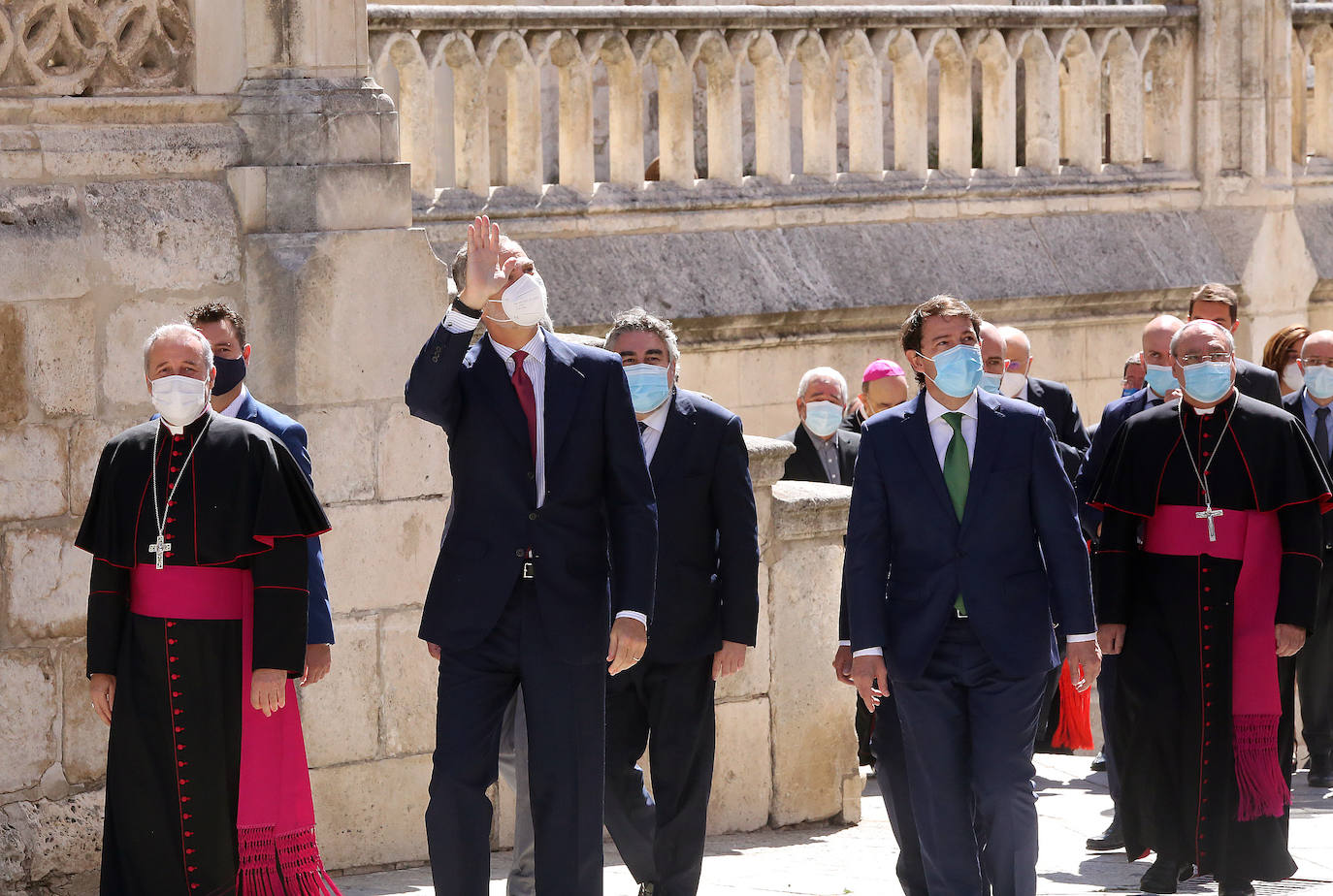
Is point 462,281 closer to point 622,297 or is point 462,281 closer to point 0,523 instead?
point 0,523

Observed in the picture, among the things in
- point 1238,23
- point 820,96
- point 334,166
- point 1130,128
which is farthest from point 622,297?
point 1238,23

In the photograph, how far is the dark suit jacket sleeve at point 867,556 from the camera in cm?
609

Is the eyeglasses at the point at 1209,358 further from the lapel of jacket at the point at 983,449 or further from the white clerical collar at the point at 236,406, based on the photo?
the white clerical collar at the point at 236,406

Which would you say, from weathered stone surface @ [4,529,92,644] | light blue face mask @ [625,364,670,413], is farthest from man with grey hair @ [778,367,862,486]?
weathered stone surface @ [4,529,92,644]

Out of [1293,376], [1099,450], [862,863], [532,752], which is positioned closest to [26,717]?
[532,752]

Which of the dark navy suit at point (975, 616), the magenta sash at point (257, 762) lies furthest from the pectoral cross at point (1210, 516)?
the magenta sash at point (257, 762)

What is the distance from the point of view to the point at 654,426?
6.57 m

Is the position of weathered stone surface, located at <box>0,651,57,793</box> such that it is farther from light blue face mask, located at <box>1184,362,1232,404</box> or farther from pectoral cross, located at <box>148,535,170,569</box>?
light blue face mask, located at <box>1184,362,1232,404</box>

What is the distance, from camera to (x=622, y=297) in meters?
9.82

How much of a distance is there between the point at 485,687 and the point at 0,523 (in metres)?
1.82

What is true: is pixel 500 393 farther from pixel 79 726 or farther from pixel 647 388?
pixel 79 726

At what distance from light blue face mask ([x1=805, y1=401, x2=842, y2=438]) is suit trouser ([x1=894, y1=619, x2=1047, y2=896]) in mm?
→ 3228

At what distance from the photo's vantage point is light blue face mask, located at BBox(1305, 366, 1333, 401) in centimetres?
908

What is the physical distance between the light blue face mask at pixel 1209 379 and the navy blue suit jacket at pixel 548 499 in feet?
6.91
